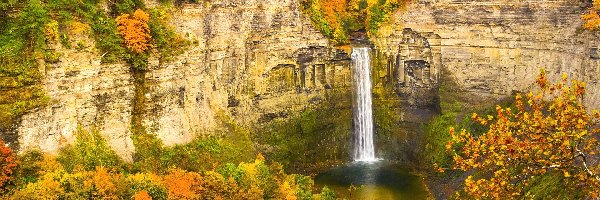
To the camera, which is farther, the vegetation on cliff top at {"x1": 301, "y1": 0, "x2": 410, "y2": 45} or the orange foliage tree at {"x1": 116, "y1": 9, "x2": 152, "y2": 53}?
the vegetation on cliff top at {"x1": 301, "y1": 0, "x2": 410, "y2": 45}

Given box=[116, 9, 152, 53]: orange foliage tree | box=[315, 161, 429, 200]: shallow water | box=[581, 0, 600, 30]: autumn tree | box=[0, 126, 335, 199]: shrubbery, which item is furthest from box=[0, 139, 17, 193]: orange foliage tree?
box=[581, 0, 600, 30]: autumn tree

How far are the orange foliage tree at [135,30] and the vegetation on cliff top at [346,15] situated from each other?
1338 cm

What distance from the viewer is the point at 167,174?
28.4 metres

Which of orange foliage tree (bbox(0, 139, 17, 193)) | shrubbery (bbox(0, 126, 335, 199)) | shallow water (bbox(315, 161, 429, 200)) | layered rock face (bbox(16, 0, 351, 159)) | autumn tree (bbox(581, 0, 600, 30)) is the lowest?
shallow water (bbox(315, 161, 429, 200))

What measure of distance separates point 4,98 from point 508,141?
24209mm

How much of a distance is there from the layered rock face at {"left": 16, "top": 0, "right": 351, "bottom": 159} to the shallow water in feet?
19.3

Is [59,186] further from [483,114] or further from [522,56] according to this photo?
[522,56]

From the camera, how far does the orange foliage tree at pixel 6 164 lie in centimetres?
2398

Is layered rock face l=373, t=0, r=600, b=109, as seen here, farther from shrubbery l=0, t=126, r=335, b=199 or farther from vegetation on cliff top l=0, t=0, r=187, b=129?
vegetation on cliff top l=0, t=0, r=187, b=129

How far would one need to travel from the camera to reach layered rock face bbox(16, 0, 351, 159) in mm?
28766

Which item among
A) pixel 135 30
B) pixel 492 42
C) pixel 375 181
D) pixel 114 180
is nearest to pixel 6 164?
pixel 114 180

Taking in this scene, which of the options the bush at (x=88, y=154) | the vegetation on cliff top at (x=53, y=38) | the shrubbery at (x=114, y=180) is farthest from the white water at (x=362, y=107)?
the bush at (x=88, y=154)

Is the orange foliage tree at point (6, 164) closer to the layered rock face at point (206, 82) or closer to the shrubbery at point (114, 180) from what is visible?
the shrubbery at point (114, 180)

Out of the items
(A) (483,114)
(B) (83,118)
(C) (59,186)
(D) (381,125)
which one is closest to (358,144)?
(D) (381,125)
